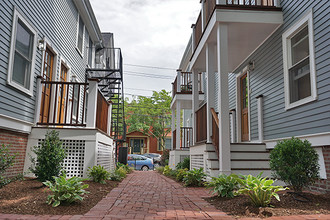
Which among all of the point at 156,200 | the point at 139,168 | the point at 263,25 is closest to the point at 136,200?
the point at 156,200

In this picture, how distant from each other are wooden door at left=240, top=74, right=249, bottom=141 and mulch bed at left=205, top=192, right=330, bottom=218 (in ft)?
15.5

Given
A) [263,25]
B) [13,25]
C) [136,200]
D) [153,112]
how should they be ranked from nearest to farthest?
1. [136,200]
2. [13,25]
3. [263,25]
4. [153,112]

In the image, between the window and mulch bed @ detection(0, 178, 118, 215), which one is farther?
the window

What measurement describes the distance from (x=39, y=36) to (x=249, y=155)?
5.87 m

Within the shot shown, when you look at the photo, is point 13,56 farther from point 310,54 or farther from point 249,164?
point 310,54

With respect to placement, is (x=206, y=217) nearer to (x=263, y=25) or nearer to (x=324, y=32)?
(x=324, y=32)

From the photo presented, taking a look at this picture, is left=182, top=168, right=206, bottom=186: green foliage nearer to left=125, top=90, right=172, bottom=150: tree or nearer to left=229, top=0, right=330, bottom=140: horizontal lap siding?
left=229, top=0, right=330, bottom=140: horizontal lap siding

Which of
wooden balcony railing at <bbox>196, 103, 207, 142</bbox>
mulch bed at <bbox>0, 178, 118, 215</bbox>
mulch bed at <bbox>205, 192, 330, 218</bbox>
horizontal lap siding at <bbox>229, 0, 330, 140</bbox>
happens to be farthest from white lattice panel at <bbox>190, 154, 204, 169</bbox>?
mulch bed at <bbox>205, 192, 330, 218</bbox>

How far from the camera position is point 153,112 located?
32.3 metres

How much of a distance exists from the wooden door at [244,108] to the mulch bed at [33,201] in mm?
5289

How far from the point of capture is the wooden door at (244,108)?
8.98 m

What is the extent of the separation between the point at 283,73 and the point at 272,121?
4.04ft

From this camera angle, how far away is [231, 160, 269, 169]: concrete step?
611 cm

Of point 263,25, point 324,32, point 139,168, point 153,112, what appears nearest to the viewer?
point 324,32
